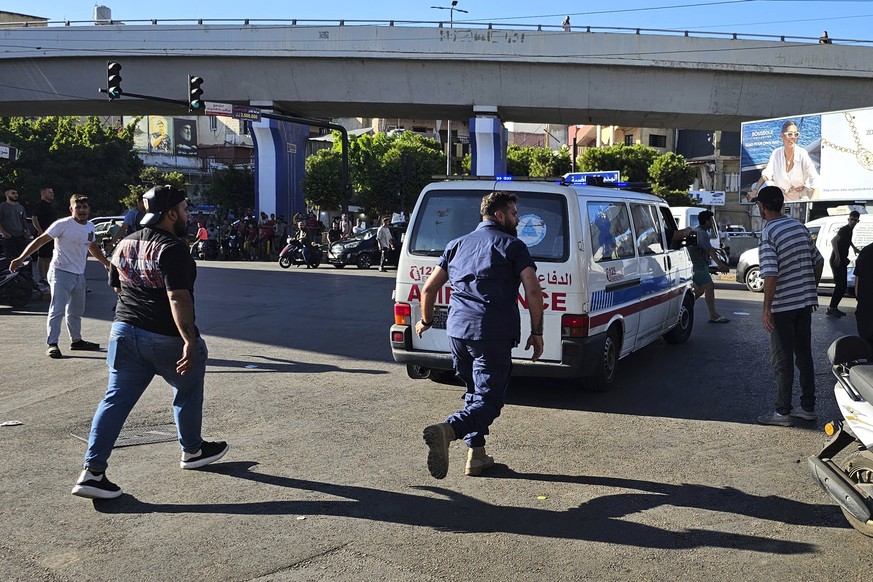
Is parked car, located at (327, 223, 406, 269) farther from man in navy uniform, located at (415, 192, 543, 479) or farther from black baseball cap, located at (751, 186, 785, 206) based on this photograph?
man in navy uniform, located at (415, 192, 543, 479)

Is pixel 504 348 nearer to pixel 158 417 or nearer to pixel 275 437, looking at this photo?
pixel 275 437

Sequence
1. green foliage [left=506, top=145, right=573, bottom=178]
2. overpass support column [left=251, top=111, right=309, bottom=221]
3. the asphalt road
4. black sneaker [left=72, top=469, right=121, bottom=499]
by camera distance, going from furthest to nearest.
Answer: green foliage [left=506, top=145, right=573, bottom=178] < overpass support column [left=251, top=111, right=309, bottom=221] < black sneaker [left=72, top=469, right=121, bottom=499] < the asphalt road

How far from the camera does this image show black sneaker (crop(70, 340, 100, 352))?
9.63 m

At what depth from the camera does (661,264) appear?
9352 millimetres

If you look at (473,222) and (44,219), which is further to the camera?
(44,219)

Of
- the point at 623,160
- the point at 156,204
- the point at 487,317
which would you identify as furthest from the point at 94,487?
the point at 623,160

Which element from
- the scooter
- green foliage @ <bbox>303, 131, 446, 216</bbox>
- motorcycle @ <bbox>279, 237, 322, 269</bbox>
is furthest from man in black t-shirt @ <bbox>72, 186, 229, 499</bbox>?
green foliage @ <bbox>303, 131, 446, 216</bbox>

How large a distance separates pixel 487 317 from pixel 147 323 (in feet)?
6.38

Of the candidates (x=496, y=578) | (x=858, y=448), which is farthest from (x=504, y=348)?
(x=858, y=448)

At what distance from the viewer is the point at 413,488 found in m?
4.95

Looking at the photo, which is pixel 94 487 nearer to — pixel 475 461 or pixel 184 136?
pixel 475 461

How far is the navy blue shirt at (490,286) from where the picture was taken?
5043 mm

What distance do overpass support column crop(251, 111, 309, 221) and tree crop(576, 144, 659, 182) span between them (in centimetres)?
2385

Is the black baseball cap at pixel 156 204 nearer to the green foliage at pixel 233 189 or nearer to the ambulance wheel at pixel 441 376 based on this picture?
the ambulance wheel at pixel 441 376
